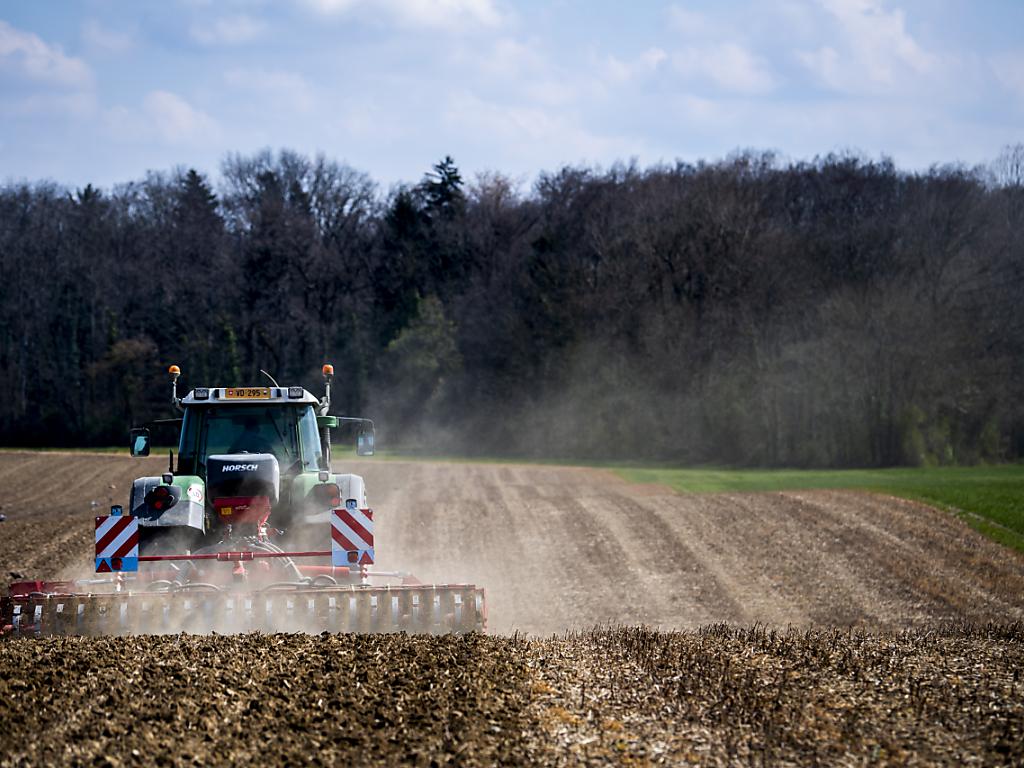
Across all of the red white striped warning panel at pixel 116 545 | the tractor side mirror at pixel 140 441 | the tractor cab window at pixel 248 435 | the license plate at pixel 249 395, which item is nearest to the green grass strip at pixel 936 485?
the tractor cab window at pixel 248 435

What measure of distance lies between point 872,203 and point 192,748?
5103cm

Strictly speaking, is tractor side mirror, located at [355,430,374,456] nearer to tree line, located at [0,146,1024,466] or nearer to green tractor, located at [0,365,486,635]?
green tractor, located at [0,365,486,635]

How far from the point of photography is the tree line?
1703 inches

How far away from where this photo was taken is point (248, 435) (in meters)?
12.2

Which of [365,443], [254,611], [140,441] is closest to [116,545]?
[140,441]

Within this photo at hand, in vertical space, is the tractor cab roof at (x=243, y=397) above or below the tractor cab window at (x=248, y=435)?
above

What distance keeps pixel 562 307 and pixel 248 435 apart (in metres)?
43.7

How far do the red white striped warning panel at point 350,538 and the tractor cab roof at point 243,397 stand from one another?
1.43m

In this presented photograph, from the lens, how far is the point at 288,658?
8594 mm

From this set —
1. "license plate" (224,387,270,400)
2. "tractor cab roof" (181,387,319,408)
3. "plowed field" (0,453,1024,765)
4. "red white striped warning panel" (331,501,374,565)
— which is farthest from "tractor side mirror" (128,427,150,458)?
"plowed field" (0,453,1024,765)

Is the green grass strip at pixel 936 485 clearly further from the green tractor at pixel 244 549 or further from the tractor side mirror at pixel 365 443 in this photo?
the green tractor at pixel 244 549

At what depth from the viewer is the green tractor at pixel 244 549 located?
9.98 meters

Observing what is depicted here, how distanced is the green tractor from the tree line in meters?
34.8

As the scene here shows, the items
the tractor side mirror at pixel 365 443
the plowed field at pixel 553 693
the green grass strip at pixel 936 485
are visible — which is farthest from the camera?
the green grass strip at pixel 936 485
